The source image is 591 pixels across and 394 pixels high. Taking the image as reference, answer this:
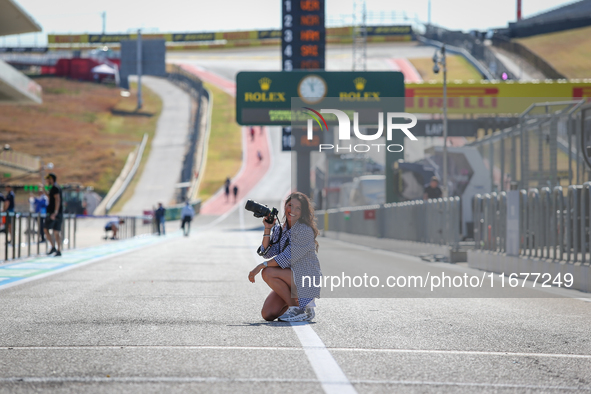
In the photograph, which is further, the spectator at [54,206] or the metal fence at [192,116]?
the metal fence at [192,116]

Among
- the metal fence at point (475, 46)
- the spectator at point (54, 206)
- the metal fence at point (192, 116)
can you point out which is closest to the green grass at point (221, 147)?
the metal fence at point (192, 116)

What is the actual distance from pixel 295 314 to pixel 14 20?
36876 mm

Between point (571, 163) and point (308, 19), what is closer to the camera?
point (571, 163)

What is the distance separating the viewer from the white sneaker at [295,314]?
25.4ft

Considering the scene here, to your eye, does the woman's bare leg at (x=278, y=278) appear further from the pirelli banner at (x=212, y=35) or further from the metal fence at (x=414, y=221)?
the pirelli banner at (x=212, y=35)

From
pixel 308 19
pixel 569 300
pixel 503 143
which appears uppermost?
pixel 308 19

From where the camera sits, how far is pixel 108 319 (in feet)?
25.6

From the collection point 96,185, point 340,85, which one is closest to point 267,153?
point 96,185

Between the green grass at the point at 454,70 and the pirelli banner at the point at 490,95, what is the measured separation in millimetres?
40009

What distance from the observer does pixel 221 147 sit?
8419cm

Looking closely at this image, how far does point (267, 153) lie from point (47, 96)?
3845 centimetres

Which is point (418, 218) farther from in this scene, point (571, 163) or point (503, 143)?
point (571, 163)

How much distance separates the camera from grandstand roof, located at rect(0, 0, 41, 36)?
38.4 m

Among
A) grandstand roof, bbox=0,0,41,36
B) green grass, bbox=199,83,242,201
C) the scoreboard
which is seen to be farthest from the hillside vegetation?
the scoreboard
